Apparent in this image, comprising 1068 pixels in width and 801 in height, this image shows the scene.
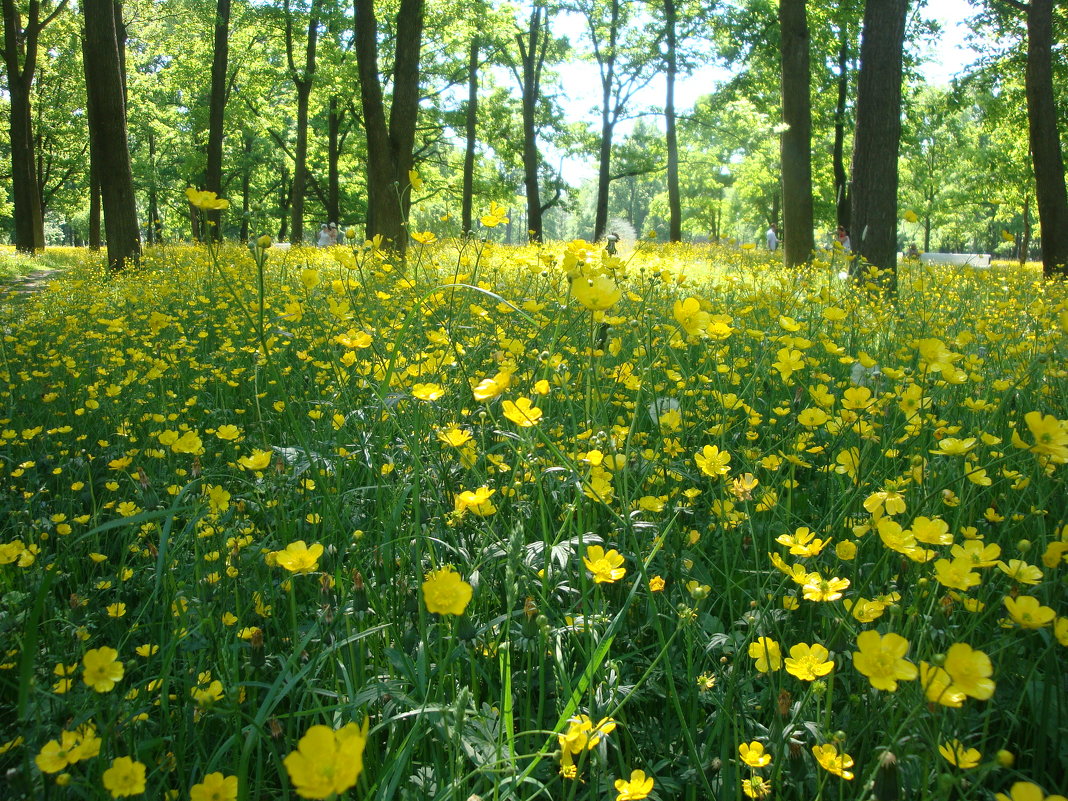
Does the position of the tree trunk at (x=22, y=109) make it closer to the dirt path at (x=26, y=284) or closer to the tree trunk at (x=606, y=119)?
the dirt path at (x=26, y=284)

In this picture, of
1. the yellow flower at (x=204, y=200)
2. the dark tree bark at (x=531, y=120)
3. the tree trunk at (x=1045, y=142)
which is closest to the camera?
the yellow flower at (x=204, y=200)

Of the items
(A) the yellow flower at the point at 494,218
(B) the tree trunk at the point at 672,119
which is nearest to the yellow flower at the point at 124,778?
(A) the yellow flower at the point at 494,218

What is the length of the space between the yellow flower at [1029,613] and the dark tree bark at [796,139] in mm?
8770

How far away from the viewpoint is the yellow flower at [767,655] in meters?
1.09

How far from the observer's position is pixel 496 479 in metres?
1.88

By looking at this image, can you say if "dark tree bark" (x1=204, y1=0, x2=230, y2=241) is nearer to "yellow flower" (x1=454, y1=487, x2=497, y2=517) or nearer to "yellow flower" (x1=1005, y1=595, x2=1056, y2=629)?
"yellow flower" (x1=454, y1=487, x2=497, y2=517)

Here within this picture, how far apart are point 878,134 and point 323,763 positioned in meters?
7.80

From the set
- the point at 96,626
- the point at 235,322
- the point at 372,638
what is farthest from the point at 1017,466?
the point at 235,322

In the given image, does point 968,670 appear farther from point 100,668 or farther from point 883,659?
point 100,668

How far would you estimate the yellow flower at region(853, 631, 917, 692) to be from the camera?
864 millimetres

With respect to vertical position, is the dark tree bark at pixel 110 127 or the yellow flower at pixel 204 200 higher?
the dark tree bark at pixel 110 127

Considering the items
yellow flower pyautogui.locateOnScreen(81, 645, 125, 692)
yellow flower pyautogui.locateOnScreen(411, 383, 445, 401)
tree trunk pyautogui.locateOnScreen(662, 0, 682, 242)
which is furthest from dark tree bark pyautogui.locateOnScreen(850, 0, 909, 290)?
tree trunk pyautogui.locateOnScreen(662, 0, 682, 242)

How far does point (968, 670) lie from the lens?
0.79m

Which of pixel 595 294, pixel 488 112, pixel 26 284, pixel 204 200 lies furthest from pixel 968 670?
pixel 488 112
